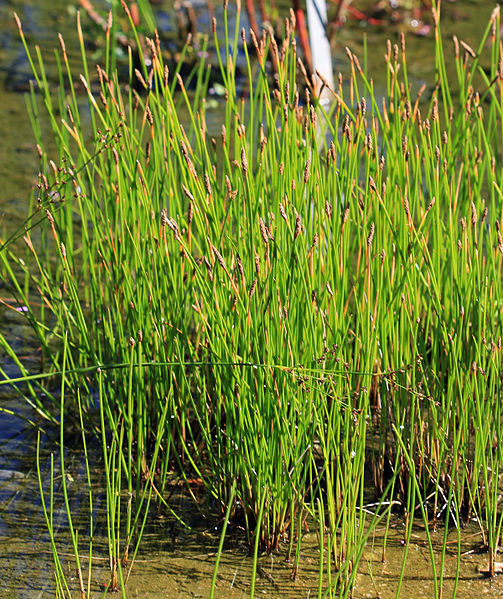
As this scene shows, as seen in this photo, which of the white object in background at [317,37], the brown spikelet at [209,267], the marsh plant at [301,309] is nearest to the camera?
the brown spikelet at [209,267]

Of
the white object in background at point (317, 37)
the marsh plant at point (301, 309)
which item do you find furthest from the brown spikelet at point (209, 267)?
the white object in background at point (317, 37)

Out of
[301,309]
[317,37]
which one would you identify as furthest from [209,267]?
[317,37]

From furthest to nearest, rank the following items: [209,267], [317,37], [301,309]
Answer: [317,37] → [301,309] → [209,267]

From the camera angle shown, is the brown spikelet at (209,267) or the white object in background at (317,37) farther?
the white object in background at (317,37)

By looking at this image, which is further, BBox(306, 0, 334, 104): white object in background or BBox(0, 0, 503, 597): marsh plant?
BBox(306, 0, 334, 104): white object in background

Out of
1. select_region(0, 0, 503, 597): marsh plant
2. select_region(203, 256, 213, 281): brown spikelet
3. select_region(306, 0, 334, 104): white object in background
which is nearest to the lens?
select_region(203, 256, 213, 281): brown spikelet

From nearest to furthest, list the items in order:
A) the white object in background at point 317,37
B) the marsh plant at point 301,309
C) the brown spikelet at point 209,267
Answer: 1. the brown spikelet at point 209,267
2. the marsh plant at point 301,309
3. the white object in background at point 317,37

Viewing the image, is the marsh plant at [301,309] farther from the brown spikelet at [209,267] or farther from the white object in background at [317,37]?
the white object in background at [317,37]

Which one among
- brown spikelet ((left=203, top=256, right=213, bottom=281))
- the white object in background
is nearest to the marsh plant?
brown spikelet ((left=203, top=256, right=213, bottom=281))

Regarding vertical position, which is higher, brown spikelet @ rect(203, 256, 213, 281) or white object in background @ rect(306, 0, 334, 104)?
white object in background @ rect(306, 0, 334, 104)

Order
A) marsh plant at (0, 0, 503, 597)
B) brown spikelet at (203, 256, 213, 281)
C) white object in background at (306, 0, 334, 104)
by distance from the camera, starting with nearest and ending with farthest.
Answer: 1. brown spikelet at (203, 256, 213, 281)
2. marsh plant at (0, 0, 503, 597)
3. white object in background at (306, 0, 334, 104)

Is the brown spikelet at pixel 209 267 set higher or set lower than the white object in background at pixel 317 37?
lower

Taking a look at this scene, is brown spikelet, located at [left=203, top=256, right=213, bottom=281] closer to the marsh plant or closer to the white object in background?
the marsh plant

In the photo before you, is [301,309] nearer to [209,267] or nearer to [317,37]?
[209,267]
